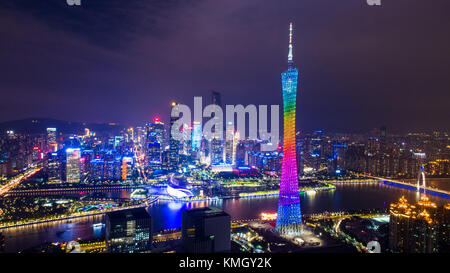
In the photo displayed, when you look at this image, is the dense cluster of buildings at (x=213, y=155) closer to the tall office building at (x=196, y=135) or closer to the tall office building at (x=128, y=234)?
the tall office building at (x=196, y=135)

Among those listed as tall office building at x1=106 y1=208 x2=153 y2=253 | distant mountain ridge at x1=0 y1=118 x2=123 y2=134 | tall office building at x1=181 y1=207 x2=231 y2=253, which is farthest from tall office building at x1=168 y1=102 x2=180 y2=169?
tall office building at x1=181 y1=207 x2=231 y2=253

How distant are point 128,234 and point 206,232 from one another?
1371mm

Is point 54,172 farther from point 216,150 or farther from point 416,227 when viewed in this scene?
point 416,227

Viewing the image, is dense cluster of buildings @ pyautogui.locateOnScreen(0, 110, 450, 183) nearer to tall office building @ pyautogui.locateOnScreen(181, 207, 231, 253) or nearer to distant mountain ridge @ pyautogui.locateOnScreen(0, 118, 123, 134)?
distant mountain ridge @ pyautogui.locateOnScreen(0, 118, 123, 134)

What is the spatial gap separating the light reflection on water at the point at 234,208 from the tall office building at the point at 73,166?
3644mm

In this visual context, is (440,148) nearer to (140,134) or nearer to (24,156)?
(24,156)

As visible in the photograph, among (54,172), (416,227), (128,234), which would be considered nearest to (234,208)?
(128,234)

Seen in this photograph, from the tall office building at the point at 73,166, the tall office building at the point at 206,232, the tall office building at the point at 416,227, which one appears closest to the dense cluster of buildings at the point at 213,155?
the tall office building at the point at 73,166

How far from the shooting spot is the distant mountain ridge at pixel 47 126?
14.5m

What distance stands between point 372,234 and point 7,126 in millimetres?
14878

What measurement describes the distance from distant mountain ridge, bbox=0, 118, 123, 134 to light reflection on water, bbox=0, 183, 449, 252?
680 cm

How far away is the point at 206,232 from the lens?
17.5ft
